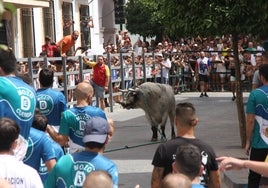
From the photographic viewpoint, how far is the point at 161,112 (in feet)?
57.9

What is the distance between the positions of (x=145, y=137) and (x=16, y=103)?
1231cm

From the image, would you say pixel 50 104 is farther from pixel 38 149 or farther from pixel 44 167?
pixel 38 149

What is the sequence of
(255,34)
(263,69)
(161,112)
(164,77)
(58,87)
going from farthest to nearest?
(164,77) → (58,87) → (161,112) → (255,34) → (263,69)

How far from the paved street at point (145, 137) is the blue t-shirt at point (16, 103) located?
566 centimetres

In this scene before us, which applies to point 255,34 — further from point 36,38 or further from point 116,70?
point 36,38

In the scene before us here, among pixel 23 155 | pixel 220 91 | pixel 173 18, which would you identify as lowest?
pixel 220 91

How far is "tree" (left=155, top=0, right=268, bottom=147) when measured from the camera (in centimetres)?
1481

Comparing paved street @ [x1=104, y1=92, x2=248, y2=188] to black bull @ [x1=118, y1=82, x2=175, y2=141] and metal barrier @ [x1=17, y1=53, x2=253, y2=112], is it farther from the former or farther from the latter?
metal barrier @ [x1=17, y1=53, x2=253, y2=112]

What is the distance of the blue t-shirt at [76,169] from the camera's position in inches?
233

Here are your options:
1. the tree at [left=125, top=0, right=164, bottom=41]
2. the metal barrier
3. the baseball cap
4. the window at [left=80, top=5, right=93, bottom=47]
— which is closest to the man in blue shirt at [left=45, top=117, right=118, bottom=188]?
the baseball cap

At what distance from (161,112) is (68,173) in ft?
38.7

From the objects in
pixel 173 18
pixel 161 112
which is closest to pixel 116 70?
pixel 161 112

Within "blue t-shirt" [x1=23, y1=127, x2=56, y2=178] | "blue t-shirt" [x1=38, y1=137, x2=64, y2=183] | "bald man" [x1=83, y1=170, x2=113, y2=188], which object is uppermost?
"bald man" [x1=83, y1=170, x2=113, y2=188]

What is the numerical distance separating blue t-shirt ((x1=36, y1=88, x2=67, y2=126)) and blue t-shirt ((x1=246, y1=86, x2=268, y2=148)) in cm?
229
